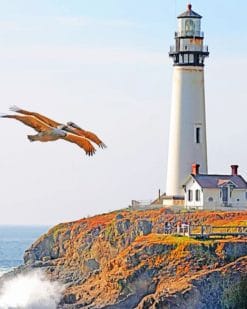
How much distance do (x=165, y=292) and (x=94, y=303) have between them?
4.54 m

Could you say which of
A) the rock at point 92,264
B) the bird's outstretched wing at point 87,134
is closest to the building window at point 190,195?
the rock at point 92,264

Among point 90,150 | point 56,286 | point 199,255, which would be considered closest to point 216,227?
point 199,255

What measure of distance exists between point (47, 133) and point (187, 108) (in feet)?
155

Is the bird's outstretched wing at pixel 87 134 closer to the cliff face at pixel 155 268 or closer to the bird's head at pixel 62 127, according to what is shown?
the bird's head at pixel 62 127

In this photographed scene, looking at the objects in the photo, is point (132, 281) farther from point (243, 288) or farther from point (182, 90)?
point (182, 90)

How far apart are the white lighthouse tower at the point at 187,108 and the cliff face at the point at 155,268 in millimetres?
3515

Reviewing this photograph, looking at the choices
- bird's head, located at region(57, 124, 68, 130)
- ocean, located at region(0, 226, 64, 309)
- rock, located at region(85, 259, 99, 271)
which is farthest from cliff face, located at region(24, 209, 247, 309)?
bird's head, located at region(57, 124, 68, 130)

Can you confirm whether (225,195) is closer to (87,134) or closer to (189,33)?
(189,33)

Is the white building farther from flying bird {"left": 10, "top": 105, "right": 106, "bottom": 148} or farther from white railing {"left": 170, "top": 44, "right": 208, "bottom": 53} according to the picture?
flying bird {"left": 10, "top": 105, "right": 106, "bottom": 148}

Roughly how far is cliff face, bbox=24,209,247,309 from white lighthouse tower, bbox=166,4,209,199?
3515 millimetres

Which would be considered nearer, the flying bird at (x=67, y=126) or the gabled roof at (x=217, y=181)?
the flying bird at (x=67, y=126)

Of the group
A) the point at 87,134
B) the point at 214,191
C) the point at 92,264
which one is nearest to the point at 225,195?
the point at 214,191

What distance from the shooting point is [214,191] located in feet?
188

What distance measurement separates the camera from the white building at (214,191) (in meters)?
57.0
